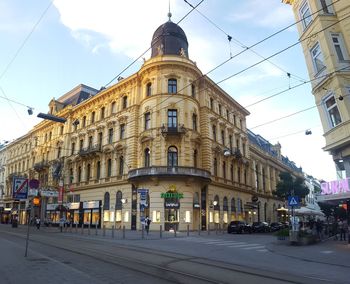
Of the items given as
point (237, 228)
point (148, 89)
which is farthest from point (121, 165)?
point (237, 228)

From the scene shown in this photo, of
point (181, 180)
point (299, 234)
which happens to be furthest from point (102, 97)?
point (299, 234)

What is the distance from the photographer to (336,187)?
1681 centimetres

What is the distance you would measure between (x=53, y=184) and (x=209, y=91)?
31.1 meters

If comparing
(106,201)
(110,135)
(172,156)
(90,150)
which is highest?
(110,135)

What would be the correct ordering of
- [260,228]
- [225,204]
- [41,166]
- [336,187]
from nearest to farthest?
1. [336,187]
2. [260,228]
3. [225,204]
4. [41,166]

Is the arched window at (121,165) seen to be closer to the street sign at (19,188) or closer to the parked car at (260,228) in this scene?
the parked car at (260,228)

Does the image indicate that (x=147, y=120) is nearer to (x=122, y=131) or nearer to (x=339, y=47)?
(x=122, y=131)

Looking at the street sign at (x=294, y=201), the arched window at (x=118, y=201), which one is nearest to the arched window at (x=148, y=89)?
the arched window at (x=118, y=201)

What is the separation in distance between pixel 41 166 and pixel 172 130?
32164 millimetres

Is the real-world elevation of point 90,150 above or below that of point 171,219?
above

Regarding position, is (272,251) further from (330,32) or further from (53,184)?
(53,184)

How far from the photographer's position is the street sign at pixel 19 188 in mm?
12406

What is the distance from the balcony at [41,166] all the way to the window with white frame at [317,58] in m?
48.8

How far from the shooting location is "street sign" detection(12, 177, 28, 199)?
40.7ft
